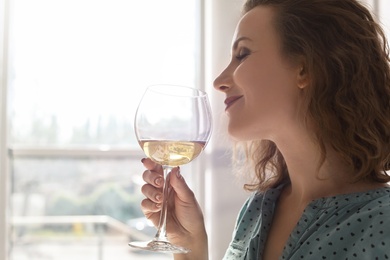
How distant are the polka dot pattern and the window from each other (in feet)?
4.35

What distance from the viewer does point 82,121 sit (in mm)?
2463

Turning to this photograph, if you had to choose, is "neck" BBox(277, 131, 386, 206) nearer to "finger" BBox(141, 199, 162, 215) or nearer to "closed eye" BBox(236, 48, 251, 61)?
"closed eye" BBox(236, 48, 251, 61)

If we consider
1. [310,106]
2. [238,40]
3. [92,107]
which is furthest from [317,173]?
[92,107]

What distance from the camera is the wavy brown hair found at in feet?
3.92

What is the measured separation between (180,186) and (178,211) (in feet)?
0.33

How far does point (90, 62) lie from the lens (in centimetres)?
248

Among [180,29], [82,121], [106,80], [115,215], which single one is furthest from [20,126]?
[180,29]

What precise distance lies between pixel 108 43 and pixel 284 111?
1444 millimetres

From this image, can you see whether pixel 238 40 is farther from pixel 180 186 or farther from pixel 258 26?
pixel 180 186

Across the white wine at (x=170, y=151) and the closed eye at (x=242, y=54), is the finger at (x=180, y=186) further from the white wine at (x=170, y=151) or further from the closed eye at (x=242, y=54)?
the closed eye at (x=242, y=54)

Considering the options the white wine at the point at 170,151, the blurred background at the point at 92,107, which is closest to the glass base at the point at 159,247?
the white wine at the point at 170,151

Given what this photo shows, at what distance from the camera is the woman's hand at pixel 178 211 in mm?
1291

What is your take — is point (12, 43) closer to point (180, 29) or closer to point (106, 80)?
point (106, 80)

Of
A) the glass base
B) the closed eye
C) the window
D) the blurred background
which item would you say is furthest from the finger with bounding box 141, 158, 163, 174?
the window
